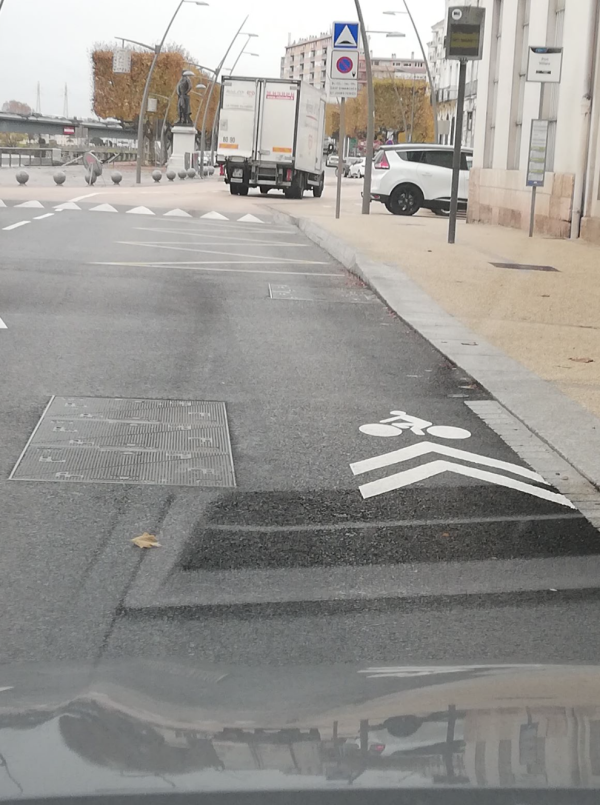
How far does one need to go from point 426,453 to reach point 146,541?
211 centimetres

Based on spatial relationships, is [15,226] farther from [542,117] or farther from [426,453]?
[426,453]

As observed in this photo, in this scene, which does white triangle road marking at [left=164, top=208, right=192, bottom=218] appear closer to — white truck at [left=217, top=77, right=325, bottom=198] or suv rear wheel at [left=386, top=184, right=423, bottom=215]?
suv rear wheel at [left=386, top=184, right=423, bottom=215]

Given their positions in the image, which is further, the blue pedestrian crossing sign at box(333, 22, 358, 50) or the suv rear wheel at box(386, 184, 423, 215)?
the suv rear wheel at box(386, 184, 423, 215)

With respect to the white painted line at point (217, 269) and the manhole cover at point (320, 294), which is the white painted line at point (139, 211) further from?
the manhole cover at point (320, 294)

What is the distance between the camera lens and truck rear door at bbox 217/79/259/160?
42.8 meters

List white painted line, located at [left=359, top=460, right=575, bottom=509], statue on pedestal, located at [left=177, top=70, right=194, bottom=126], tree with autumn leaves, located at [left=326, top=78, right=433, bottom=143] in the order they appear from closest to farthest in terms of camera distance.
Answer: white painted line, located at [left=359, top=460, right=575, bottom=509], statue on pedestal, located at [left=177, top=70, right=194, bottom=126], tree with autumn leaves, located at [left=326, top=78, right=433, bottom=143]

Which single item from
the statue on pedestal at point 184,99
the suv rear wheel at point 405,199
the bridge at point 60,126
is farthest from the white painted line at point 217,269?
the bridge at point 60,126

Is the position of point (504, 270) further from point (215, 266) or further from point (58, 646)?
point (58, 646)

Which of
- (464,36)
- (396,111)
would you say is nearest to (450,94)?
(396,111)

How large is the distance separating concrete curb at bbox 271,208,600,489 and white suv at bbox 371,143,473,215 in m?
18.8

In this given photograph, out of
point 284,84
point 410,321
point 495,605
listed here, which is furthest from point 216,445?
point 284,84

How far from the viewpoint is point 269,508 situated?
17.4 ft

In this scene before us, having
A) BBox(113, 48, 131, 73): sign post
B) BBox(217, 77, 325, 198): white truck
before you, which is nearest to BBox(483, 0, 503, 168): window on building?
BBox(217, 77, 325, 198): white truck

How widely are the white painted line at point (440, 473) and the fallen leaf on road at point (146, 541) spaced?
3.81ft
